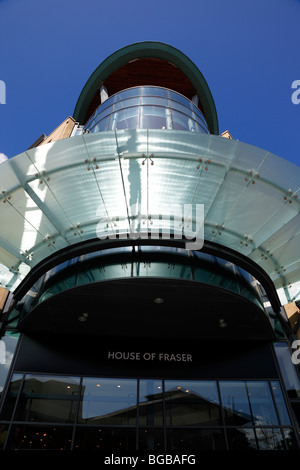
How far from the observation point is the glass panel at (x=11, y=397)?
10.0m

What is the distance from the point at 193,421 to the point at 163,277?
516 cm

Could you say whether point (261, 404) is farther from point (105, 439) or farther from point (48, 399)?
point (48, 399)

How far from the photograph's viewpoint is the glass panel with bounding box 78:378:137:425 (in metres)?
10.5

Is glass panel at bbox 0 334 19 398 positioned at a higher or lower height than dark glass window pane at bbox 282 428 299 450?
higher

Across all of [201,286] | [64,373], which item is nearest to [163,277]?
[201,286]

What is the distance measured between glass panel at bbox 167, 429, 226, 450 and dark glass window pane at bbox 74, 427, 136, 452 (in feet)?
4.03

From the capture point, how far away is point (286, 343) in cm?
1256

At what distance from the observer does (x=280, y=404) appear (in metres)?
11.2

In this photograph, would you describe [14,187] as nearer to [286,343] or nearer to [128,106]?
[128,106]

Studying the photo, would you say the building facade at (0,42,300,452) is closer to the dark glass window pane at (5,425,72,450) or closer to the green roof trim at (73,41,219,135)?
the dark glass window pane at (5,425,72,450)

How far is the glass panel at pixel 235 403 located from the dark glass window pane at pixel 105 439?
316cm
